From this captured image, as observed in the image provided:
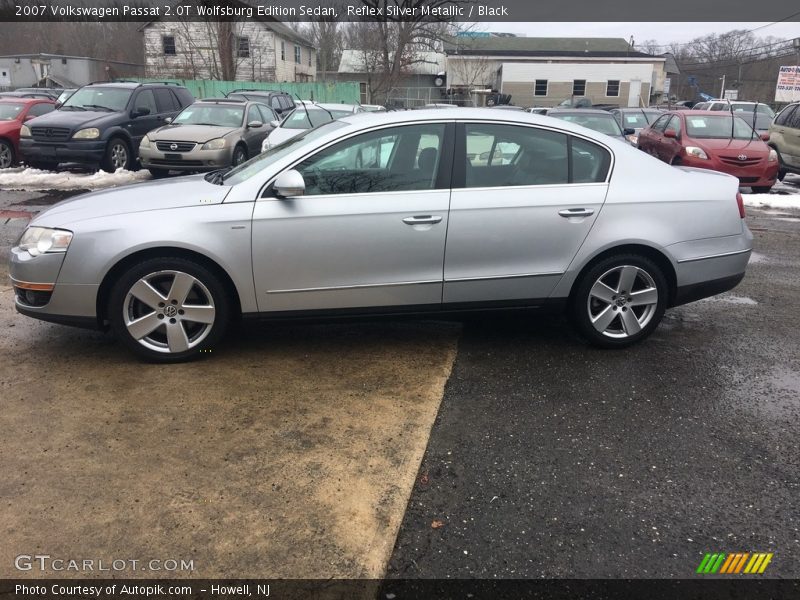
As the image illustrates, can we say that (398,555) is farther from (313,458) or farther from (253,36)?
(253,36)

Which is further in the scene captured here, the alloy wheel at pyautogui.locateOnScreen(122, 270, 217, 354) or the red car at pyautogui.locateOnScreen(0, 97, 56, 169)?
the red car at pyautogui.locateOnScreen(0, 97, 56, 169)

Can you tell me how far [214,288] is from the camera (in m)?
4.25

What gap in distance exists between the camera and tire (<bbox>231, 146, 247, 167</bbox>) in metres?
12.9

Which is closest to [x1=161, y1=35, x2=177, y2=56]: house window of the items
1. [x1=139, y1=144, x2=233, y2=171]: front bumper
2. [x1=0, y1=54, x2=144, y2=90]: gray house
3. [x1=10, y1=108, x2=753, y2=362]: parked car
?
[x1=0, y1=54, x2=144, y2=90]: gray house

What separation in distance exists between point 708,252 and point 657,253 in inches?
15.6

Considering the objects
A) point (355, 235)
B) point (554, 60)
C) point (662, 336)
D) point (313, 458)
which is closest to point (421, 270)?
point (355, 235)

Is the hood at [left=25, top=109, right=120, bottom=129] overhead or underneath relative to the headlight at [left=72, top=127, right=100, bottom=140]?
overhead

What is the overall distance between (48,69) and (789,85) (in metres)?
49.6

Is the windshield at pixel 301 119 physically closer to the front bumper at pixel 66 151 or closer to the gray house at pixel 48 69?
the front bumper at pixel 66 151

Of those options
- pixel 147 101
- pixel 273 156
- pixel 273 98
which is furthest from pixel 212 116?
pixel 273 156

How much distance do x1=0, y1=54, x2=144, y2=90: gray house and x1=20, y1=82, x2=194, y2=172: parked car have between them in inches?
1410

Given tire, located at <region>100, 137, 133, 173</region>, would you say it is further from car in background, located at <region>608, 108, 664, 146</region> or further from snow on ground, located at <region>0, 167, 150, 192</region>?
car in background, located at <region>608, 108, 664, 146</region>

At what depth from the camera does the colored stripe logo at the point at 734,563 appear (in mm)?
2564

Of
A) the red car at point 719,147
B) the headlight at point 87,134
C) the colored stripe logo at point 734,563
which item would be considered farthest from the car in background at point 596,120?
the colored stripe logo at point 734,563
